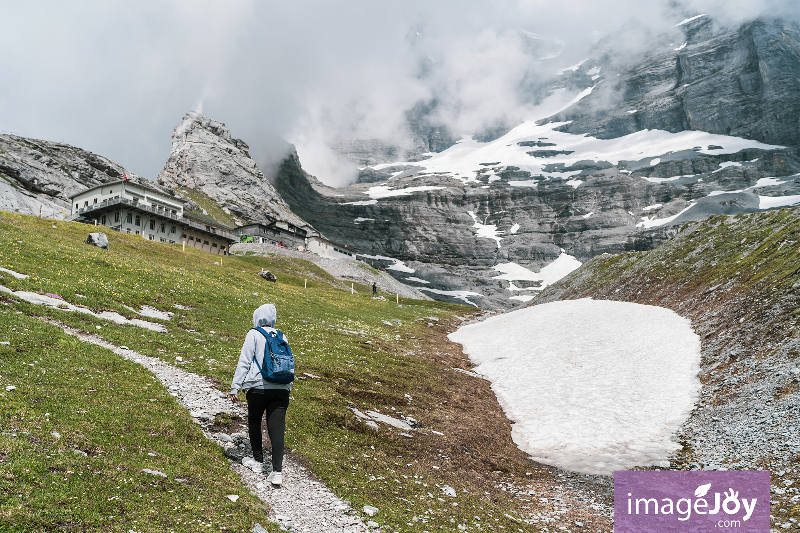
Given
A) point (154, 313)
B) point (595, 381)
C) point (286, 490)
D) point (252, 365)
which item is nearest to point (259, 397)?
point (252, 365)

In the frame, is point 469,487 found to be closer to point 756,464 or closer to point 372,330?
point 756,464

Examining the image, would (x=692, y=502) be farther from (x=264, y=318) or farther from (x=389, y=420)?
(x=264, y=318)

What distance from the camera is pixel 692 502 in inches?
528

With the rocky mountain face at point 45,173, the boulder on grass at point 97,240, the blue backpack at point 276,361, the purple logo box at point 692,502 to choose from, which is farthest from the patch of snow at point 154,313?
the rocky mountain face at point 45,173

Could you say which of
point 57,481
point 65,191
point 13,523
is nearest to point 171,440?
point 57,481

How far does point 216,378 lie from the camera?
16781 millimetres

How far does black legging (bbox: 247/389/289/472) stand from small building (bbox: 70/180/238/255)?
3961 inches

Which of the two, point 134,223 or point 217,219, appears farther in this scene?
point 217,219

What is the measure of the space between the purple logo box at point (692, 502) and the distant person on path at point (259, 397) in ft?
29.8

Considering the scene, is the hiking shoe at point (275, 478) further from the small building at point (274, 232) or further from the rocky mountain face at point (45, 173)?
the small building at point (274, 232)

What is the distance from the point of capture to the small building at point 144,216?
100 meters

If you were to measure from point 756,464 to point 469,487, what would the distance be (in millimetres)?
9441

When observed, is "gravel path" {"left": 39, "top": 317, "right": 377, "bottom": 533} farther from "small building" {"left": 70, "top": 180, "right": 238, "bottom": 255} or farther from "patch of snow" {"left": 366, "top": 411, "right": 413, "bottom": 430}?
"small building" {"left": 70, "top": 180, "right": 238, "bottom": 255}

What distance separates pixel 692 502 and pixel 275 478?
11900 millimetres
